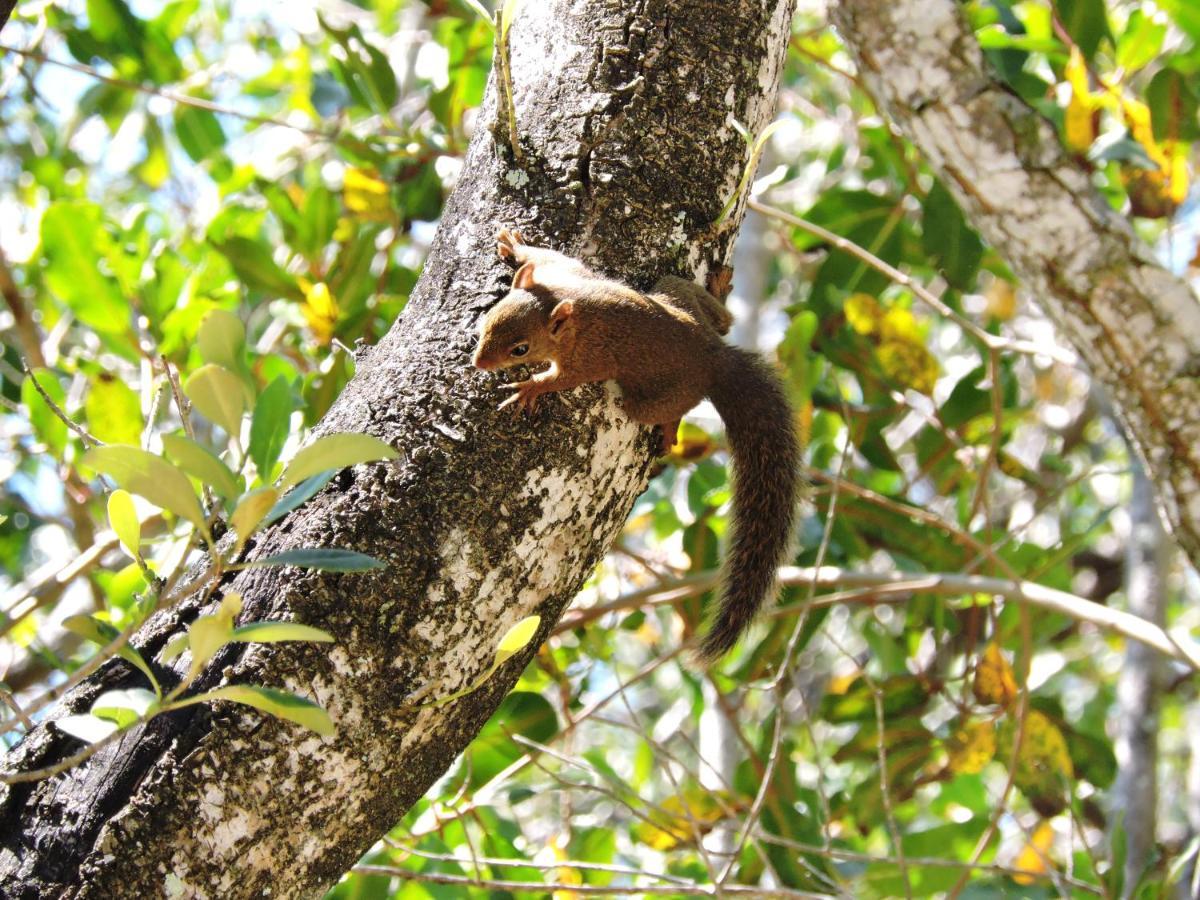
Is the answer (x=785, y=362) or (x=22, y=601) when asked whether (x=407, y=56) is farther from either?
(x=22, y=601)

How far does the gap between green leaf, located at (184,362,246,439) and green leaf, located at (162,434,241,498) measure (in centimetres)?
4

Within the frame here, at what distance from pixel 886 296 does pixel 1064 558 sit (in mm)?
2375

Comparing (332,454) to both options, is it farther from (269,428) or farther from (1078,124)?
(1078,124)

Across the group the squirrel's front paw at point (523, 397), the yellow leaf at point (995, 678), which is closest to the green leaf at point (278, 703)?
the squirrel's front paw at point (523, 397)

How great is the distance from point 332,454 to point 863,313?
2387 millimetres

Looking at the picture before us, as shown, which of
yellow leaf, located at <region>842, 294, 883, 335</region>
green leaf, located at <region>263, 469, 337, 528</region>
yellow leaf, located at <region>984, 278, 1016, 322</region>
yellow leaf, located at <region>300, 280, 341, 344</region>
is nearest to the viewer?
green leaf, located at <region>263, 469, 337, 528</region>

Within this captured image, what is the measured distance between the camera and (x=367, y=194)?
343 cm

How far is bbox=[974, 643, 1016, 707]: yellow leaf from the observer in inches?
122

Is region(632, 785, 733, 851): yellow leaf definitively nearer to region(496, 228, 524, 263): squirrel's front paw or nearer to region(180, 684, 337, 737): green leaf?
region(496, 228, 524, 263): squirrel's front paw

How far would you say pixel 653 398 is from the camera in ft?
5.98

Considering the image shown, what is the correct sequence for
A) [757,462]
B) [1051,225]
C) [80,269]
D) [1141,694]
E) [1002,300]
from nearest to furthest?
[757,462] → [1051,225] → [80,269] → [1141,694] → [1002,300]

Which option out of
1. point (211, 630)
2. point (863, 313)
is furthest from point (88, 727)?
point (863, 313)

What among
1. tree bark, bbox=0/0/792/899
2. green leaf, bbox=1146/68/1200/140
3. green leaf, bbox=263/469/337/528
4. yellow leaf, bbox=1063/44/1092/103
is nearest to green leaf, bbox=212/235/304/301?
tree bark, bbox=0/0/792/899

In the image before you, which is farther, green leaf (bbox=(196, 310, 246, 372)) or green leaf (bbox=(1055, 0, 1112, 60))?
green leaf (bbox=(1055, 0, 1112, 60))
